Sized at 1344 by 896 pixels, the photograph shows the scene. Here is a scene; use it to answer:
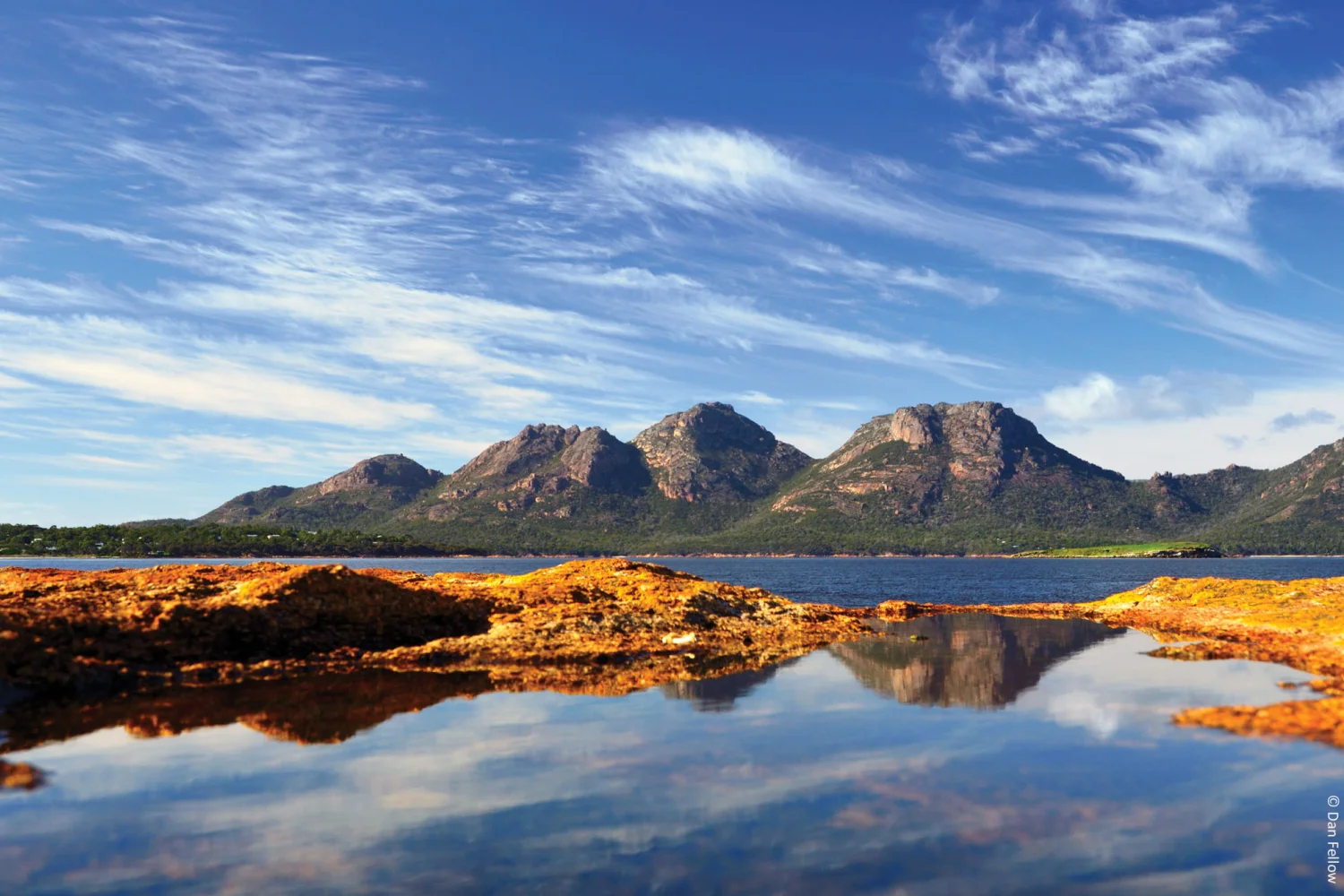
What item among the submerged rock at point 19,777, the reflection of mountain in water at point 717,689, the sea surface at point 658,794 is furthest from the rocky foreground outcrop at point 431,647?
the sea surface at point 658,794

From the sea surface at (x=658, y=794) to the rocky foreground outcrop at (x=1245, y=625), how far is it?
5.37 ft

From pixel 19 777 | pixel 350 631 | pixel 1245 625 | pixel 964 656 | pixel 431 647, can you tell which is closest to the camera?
pixel 19 777

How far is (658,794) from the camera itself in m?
12.7

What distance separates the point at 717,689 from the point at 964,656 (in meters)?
13.2

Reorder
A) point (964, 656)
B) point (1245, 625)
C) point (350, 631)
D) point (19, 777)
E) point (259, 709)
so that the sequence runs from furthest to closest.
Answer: point (1245, 625) < point (964, 656) < point (350, 631) < point (259, 709) < point (19, 777)

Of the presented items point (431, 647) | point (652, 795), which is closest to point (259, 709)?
point (431, 647)

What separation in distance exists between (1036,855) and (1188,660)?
22.7 meters

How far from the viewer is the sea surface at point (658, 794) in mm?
9727

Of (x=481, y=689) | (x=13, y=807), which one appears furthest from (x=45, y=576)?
(x=13, y=807)

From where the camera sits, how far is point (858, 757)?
15.2 m

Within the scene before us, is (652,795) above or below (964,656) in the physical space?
above

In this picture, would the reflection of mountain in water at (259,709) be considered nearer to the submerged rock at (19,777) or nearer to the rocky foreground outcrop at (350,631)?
the submerged rock at (19,777)

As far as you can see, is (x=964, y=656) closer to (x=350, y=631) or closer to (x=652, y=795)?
(x=652, y=795)

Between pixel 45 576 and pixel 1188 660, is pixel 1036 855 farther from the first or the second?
pixel 45 576
